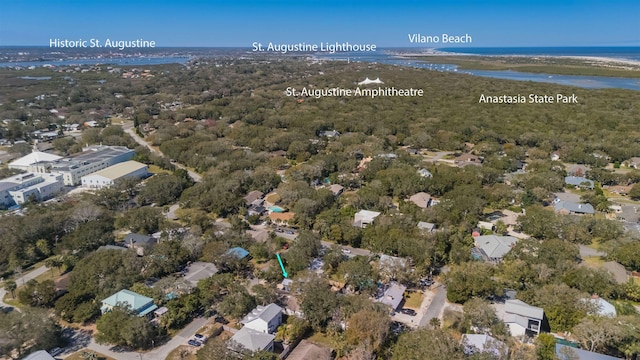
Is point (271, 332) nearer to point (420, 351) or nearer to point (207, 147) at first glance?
point (420, 351)

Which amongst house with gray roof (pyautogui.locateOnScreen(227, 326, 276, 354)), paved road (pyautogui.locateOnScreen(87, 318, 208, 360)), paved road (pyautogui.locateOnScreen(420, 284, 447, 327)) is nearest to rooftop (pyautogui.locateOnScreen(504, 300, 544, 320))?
paved road (pyautogui.locateOnScreen(420, 284, 447, 327))

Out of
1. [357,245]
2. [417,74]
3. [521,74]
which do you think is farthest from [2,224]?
[521,74]

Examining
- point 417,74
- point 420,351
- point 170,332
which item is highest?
point 417,74

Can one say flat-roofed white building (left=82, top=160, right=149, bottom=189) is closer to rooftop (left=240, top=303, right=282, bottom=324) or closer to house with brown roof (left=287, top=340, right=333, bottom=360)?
rooftop (left=240, top=303, right=282, bottom=324)

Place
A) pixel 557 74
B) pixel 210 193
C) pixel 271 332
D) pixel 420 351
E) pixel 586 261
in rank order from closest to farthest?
pixel 420 351 → pixel 271 332 → pixel 586 261 → pixel 210 193 → pixel 557 74

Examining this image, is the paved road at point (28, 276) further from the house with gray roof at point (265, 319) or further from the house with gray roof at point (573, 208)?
the house with gray roof at point (573, 208)

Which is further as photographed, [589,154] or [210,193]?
[589,154]
